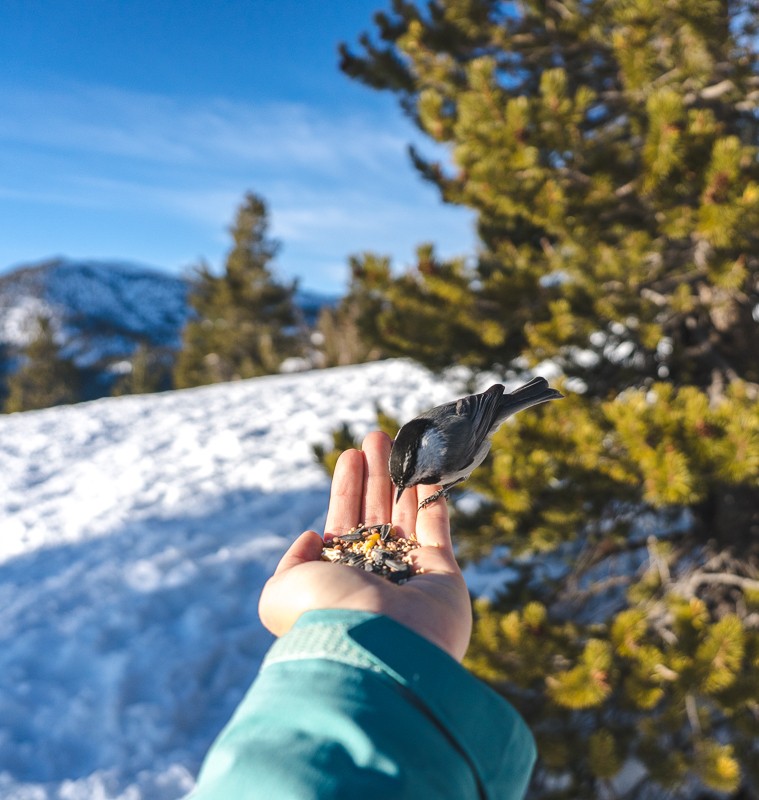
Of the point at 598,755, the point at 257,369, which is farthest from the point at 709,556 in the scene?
the point at 257,369

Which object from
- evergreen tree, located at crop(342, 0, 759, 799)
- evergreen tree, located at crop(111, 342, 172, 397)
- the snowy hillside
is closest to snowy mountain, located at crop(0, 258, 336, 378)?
evergreen tree, located at crop(111, 342, 172, 397)

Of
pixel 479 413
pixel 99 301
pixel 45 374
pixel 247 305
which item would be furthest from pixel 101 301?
pixel 479 413

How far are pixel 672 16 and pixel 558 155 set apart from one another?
64cm

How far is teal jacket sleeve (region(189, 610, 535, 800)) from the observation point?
789 mm

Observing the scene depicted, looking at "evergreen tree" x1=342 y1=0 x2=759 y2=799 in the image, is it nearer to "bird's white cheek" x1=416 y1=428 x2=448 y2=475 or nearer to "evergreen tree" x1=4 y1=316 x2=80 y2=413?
"bird's white cheek" x1=416 y1=428 x2=448 y2=475

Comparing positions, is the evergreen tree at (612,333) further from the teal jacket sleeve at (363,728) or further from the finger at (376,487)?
the teal jacket sleeve at (363,728)

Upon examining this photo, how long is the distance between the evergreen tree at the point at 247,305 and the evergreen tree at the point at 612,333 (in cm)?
1623

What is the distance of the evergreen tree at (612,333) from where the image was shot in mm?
2121

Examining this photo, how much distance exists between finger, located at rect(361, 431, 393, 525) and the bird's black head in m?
0.20

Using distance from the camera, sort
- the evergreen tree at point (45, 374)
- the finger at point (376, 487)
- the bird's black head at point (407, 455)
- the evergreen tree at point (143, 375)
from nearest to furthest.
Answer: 1. the bird's black head at point (407, 455)
2. the finger at point (376, 487)
3. the evergreen tree at point (45, 374)
4. the evergreen tree at point (143, 375)

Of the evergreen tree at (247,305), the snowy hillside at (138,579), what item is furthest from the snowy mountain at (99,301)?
the snowy hillside at (138,579)

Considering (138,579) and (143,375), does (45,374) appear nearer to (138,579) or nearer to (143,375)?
(143,375)

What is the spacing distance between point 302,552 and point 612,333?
6.41ft

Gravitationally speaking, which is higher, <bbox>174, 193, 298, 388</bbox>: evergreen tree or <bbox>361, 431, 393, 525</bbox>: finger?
<bbox>174, 193, 298, 388</bbox>: evergreen tree
